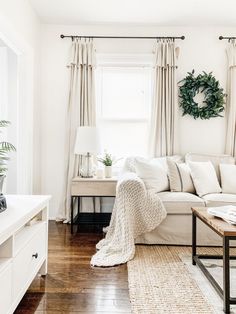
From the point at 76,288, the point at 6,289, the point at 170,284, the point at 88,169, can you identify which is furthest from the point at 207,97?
the point at 6,289

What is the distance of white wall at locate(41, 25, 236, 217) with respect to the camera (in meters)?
3.87

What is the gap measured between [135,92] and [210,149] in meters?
1.34

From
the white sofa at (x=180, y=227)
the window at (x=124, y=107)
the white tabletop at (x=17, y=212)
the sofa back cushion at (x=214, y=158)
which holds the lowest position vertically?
the white sofa at (x=180, y=227)

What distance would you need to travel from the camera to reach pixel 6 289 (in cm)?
139

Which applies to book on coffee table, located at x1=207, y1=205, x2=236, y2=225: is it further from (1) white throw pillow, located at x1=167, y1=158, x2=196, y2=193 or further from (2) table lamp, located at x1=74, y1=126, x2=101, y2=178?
(2) table lamp, located at x1=74, y1=126, x2=101, y2=178

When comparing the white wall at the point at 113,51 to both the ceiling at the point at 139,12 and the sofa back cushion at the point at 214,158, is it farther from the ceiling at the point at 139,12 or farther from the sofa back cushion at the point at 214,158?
the sofa back cushion at the point at 214,158

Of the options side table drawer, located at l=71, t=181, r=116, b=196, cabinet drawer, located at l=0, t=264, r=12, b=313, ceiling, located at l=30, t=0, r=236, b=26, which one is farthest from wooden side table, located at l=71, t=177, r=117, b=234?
ceiling, located at l=30, t=0, r=236, b=26

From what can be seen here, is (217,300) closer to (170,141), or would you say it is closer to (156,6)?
(170,141)

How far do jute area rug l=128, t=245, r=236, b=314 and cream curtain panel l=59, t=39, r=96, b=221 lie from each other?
165cm

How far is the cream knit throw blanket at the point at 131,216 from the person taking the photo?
2.61 meters

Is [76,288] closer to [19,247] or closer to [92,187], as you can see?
[19,247]

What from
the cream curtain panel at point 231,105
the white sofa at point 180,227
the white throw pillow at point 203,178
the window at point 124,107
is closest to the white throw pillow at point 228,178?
the white throw pillow at point 203,178

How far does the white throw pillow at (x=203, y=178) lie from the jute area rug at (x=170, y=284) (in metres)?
0.70

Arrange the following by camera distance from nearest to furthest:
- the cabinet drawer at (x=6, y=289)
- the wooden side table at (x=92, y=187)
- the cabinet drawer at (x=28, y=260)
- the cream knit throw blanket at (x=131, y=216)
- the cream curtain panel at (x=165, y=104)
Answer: the cabinet drawer at (x=6, y=289) → the cabinet drawer at (x=28, y=260) → the cream knit throw blanket at (x=131, y=216) → the wooden side table at (x=92, y=187) → the cream curtain panel at (x=165, y=104)
